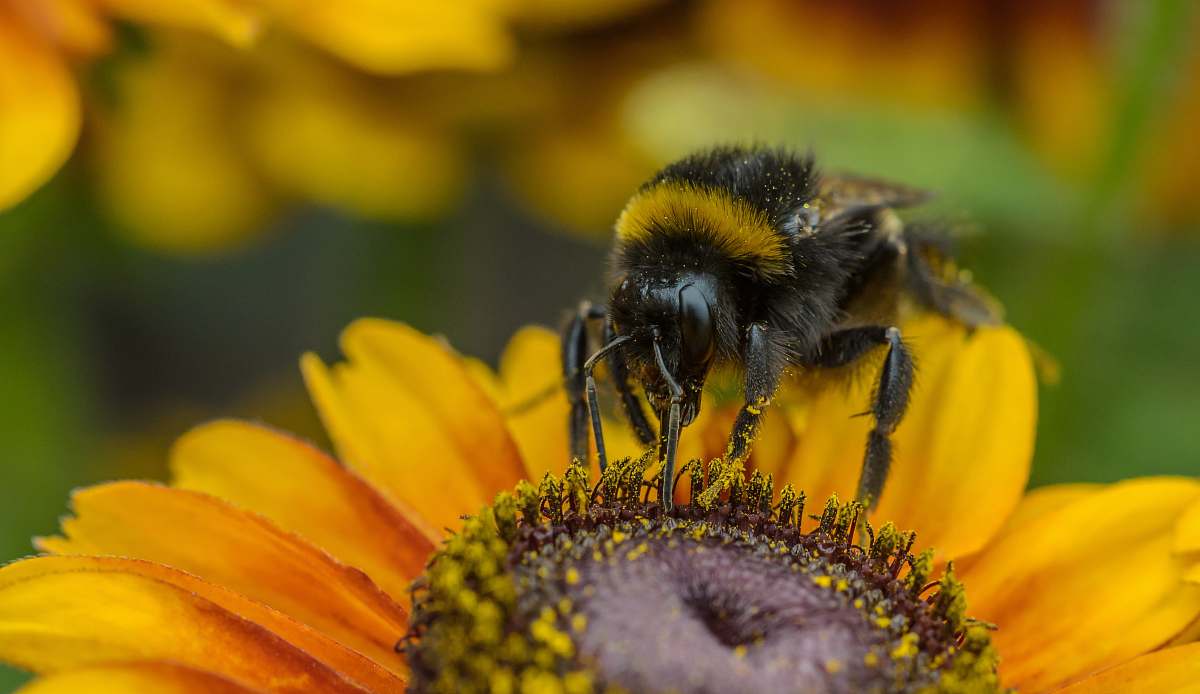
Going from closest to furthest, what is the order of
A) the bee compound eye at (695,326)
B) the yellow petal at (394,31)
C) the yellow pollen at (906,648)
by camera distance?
the yellow pollen at (906,648), the bee compound eye at (695,326), the yellow petal at (394,31)

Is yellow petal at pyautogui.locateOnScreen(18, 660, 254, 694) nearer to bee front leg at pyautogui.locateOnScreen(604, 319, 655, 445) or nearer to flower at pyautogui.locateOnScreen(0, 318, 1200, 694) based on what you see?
flower at pyautogui.locateOnScreen(0, 318, 1200, 694)

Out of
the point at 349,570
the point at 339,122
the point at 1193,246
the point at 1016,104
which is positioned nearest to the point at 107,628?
the point at 349,570

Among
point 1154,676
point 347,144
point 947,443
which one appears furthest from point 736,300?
point 347,144

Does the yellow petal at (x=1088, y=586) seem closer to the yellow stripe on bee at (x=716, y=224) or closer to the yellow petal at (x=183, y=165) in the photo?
the yellow stripe on bee at (x=716, y=224)

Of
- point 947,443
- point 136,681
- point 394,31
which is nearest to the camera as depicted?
point 136,681

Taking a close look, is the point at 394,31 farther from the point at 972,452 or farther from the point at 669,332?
the point at 972,452

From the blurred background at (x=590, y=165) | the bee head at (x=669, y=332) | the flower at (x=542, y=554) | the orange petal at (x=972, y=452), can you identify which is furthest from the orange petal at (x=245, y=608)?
the blurred background at (x=590, y=165)

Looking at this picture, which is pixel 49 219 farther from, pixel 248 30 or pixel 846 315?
pixel 846 315
